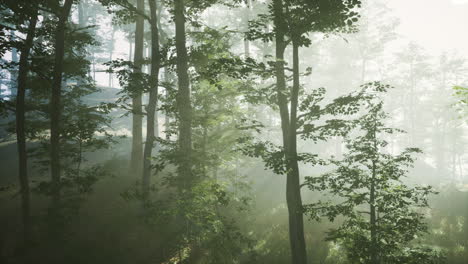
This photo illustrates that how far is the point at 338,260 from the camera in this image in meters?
11.0

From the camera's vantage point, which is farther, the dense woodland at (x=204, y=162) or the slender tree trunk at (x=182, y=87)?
the slender tree trunk at (x=182, y=87)

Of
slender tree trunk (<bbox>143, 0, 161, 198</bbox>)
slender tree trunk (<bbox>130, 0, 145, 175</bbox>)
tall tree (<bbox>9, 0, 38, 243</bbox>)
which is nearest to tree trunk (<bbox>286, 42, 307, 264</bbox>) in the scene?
slender tree trunk (<bbox>143, 0, 161, 198</bbox>)

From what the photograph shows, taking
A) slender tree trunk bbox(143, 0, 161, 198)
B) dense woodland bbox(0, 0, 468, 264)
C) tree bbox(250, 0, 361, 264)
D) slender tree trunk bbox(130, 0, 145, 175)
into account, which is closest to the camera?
tree bbox(250, 0, 361, 264)

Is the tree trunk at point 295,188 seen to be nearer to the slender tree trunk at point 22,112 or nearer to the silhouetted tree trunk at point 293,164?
the silhouetted tree trunk at point 293,164

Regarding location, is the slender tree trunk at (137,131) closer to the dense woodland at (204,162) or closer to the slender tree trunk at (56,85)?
the dense woodland at (204,162)

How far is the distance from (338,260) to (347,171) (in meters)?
6.13

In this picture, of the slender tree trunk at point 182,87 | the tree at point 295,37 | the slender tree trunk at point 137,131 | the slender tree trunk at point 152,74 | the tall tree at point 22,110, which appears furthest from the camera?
the slender tree trunk at point 137,131

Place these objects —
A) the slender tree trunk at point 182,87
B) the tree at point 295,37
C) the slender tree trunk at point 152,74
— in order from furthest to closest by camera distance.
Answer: the slender tree trunk at point 152,74 < the slender tree trunk at point 182,87 < the tree at point 295,37

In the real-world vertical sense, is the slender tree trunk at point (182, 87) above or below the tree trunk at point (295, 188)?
above

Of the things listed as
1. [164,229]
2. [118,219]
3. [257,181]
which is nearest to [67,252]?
[118,219]

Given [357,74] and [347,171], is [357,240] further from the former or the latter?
[357,74]

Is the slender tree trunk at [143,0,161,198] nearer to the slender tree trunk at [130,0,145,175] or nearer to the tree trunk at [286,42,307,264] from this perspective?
the slender tree trunk at [130,0,145,175]

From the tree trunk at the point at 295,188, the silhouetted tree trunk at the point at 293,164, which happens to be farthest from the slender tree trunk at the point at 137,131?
the tree trunk at the point at 295,188

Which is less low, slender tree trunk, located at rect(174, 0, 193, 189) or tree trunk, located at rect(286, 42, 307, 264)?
slender tree trunk, located at rect(174, 0, 193, 189)
